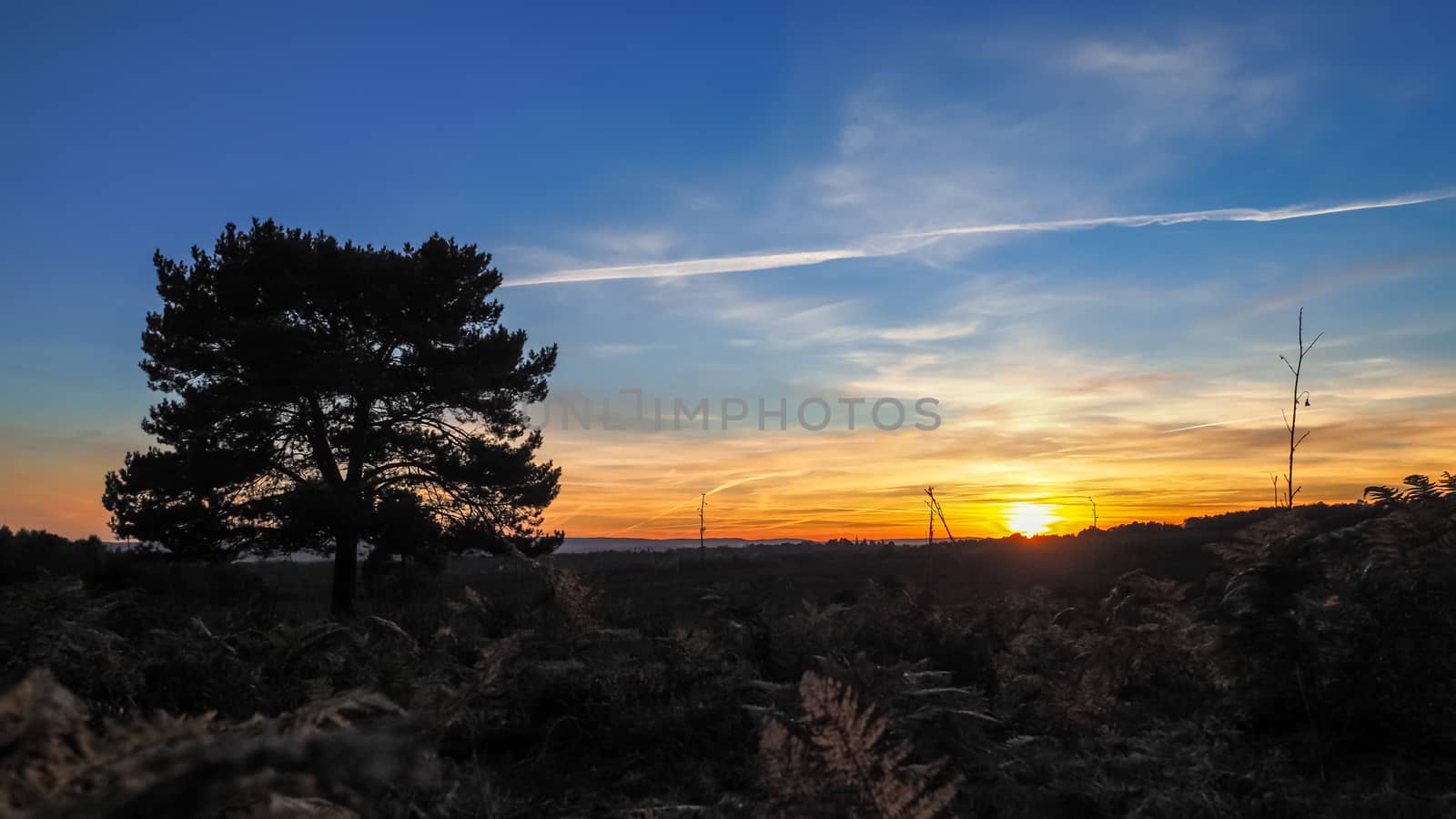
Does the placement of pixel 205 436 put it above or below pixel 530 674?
above

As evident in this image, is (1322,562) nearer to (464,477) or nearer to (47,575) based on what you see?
(47,575)

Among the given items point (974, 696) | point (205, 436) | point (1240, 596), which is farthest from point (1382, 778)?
point (205, 436)

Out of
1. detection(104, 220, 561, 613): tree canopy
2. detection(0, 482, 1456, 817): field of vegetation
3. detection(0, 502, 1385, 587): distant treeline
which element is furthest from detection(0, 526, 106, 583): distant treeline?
detection(0, 482, 1456, 817): field of vegetation

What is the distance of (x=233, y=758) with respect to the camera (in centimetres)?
121

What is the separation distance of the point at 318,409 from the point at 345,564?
12.4 feet

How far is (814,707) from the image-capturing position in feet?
7.24

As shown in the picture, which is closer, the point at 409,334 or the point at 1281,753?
the point at 1281,753

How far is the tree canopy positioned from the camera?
20.7m

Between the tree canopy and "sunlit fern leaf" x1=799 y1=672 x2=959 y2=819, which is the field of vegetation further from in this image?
the tree canopy

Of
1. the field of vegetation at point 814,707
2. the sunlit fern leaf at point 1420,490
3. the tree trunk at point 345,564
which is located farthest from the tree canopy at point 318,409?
the sunlit fern leaf at point 1420,490

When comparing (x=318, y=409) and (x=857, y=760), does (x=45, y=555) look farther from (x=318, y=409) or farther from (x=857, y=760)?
(x=857, y=760)

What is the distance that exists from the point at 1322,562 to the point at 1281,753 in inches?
57.7

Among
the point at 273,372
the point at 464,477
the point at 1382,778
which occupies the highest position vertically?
the point at 273,372

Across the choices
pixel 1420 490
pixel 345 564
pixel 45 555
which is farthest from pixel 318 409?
pixel 1420 490
